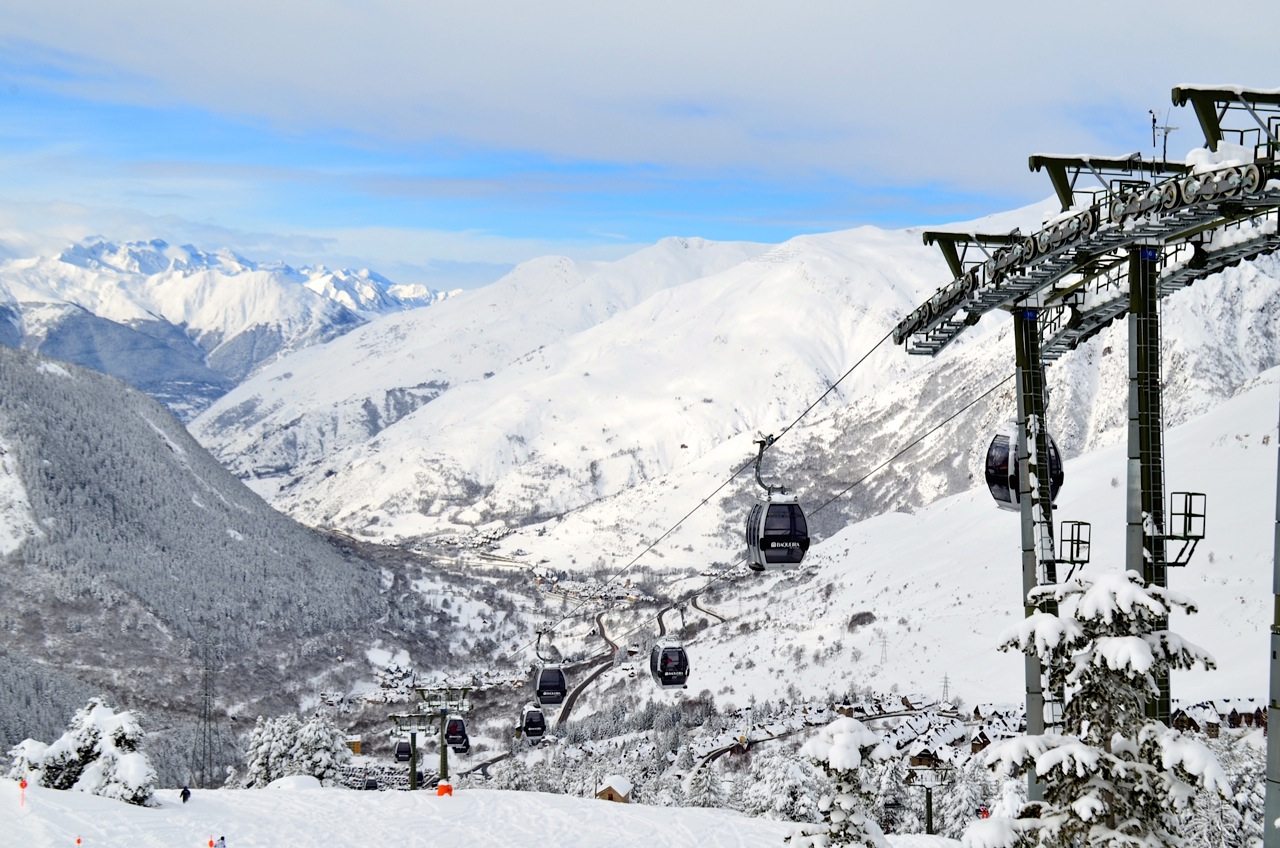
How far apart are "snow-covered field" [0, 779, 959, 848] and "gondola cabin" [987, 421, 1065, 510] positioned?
19.3 meters

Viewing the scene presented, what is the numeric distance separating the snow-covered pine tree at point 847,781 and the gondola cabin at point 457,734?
53027mm

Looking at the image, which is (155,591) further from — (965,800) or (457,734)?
(965,800)

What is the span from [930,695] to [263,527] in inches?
5023

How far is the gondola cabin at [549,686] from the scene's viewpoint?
5753cm

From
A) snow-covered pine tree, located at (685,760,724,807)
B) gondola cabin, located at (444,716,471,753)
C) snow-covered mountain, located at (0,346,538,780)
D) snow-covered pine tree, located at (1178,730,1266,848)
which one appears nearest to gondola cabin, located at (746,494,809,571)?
snow-covered pine tree, located at (1178,730,1266,848)

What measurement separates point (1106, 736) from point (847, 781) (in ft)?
28.9

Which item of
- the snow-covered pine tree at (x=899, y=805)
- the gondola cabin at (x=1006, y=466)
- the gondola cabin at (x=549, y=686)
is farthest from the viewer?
the gondola cabin at (x=549, y=686)

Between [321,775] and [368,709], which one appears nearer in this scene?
[321,775]

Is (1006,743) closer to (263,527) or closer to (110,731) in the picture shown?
(110,731)

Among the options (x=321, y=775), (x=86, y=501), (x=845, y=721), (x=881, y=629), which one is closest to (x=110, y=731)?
(x=321, y=775)

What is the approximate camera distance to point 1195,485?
114000 mm

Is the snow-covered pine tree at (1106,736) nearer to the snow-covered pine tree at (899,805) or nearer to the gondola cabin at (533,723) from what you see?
the snow-covered pine tree at (899,805)

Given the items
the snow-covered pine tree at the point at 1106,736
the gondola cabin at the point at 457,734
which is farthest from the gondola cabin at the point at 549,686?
the snow-covered pine tree at the point at 1106,736

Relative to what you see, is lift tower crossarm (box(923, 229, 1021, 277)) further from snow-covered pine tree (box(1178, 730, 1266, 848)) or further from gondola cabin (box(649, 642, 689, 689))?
gondola cabin (box(649, 642, 689, 689))
